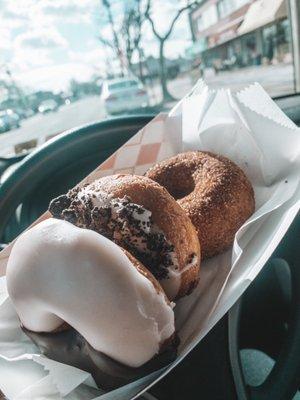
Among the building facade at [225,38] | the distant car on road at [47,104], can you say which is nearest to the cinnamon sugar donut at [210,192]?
the distant car on road at [47,104]

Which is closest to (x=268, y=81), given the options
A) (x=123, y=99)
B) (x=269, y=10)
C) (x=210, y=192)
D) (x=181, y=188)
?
(x=269, y=10)

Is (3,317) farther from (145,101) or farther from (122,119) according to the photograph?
(145,101)

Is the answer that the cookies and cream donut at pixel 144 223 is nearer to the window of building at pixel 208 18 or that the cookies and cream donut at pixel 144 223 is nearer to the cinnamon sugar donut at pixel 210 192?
the cinnamon sugar donut at pixel 210 192

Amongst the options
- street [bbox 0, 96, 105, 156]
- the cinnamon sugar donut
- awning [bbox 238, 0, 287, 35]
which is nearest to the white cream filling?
the cinnamon sugar donut

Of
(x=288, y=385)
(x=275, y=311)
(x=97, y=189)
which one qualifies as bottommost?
(x=275, y=311)

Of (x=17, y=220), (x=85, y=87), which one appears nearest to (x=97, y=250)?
(x=17, y=220)

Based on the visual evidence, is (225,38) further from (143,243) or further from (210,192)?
(143,243)
